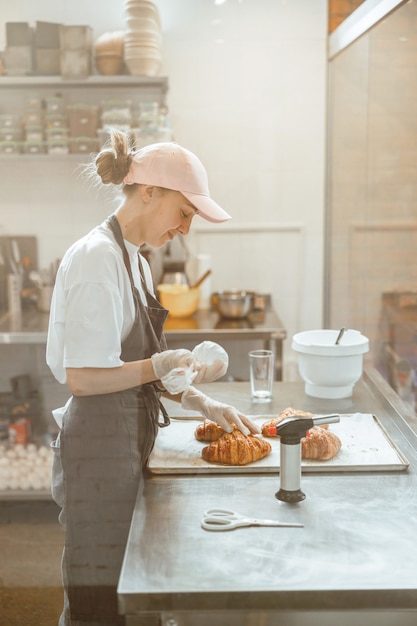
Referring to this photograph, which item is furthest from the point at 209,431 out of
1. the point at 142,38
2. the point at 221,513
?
the point at 142,38

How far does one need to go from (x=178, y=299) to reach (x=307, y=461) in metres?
0.96

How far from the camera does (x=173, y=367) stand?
4.35 feet

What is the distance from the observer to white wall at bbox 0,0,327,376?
1.99 metres

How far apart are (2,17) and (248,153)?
112 centimetres

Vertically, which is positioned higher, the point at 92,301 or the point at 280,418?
the point at 92,301

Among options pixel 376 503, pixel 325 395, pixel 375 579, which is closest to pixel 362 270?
pixel 325 395

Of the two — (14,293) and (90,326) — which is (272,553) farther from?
(14,293)

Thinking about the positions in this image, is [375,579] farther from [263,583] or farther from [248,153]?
[248,153]

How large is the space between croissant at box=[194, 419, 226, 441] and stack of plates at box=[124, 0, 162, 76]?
3.67 ft

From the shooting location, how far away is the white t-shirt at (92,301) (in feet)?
4.12

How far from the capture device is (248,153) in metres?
2.69

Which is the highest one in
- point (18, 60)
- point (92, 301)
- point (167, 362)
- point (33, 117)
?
point (18, 60)

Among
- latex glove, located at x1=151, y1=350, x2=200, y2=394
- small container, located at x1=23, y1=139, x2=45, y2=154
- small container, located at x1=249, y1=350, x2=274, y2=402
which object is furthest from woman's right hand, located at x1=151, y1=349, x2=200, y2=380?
small container, located at x1=23, y1=139, x2=45, y2=154

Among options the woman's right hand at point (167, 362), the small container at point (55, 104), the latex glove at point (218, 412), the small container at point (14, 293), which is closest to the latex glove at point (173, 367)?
the woman's right hand at point (167, 362)
